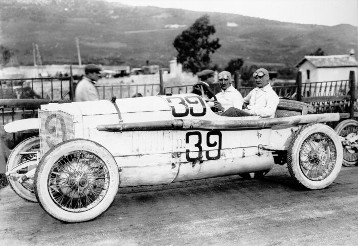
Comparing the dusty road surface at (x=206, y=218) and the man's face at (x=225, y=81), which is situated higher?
the man's face at (x=225, y=81)

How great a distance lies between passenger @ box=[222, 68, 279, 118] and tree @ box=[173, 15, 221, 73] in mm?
64502

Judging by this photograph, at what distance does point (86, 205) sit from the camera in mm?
4848

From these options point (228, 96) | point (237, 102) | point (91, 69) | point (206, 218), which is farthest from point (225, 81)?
point (206, 218)

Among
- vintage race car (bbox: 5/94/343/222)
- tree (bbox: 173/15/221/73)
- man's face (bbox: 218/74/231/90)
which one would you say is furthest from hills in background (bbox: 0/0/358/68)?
vintage race car (bbox: 5/94/343/222)

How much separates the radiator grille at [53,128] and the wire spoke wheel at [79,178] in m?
0.28

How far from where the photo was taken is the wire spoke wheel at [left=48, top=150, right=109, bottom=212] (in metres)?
4.69

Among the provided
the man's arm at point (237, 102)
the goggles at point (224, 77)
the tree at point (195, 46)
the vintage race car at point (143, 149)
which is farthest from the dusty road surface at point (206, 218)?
the tree at point (195, 46)

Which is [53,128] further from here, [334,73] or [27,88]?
[334,73]

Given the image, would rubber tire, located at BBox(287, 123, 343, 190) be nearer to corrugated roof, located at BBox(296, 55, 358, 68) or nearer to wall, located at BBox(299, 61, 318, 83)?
corrugated roof, located at BBox(296, 55, 358, 68)

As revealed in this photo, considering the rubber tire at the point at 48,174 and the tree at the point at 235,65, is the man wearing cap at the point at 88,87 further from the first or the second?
the tree at the point at 235,65

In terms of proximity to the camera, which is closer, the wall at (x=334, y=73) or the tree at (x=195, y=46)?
the wall at (x=334, y=73)

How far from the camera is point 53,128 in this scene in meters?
5.02

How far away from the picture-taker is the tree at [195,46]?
234 ft

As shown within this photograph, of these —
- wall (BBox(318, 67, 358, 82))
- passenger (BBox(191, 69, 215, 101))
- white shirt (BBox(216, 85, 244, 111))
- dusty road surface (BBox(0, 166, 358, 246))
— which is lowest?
wall (BBox(318, 67, 358, 82))
